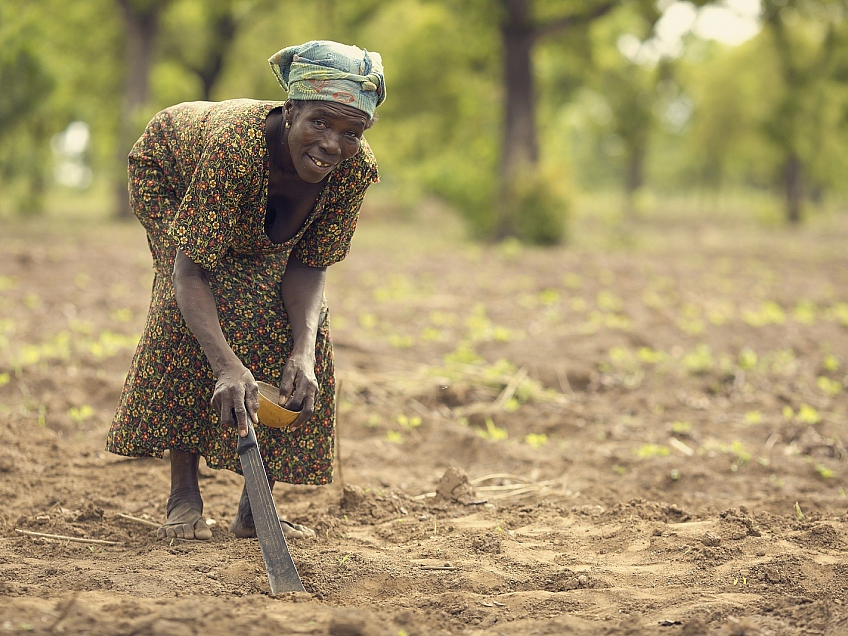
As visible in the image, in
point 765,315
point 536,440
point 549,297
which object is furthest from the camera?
point 549,297

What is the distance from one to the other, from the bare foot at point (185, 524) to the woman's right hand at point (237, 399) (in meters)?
0.62

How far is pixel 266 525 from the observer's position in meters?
2.88

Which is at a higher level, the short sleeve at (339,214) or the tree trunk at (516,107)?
the tree trunk at (516,107)

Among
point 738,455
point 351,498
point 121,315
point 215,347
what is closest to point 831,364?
point 738,455

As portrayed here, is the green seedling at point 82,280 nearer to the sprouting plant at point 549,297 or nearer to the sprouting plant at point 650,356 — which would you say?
the sprouting plant at point 549,297

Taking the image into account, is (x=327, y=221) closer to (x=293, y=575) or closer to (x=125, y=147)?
(x=293, y=575)

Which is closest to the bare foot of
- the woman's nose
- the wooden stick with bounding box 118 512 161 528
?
the wooden stick with bounding box 118 512 161 528

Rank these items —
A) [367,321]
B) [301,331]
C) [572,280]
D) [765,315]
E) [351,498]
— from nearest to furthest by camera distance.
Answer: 1. [301,331]
2. [351,498]
3. [367,321]
4. [765,315]
5. [572,280]

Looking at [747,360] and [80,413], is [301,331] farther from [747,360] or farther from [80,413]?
[747,360]

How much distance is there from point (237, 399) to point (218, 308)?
1.45ft

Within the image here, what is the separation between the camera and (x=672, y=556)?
321 cm

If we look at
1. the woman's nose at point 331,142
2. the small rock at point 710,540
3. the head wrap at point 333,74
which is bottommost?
the small rock at point 710,540

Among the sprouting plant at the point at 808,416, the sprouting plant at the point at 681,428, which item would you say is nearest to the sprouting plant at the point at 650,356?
the sprouting plant at the point at 808,416

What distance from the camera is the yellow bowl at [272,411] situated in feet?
9.46
